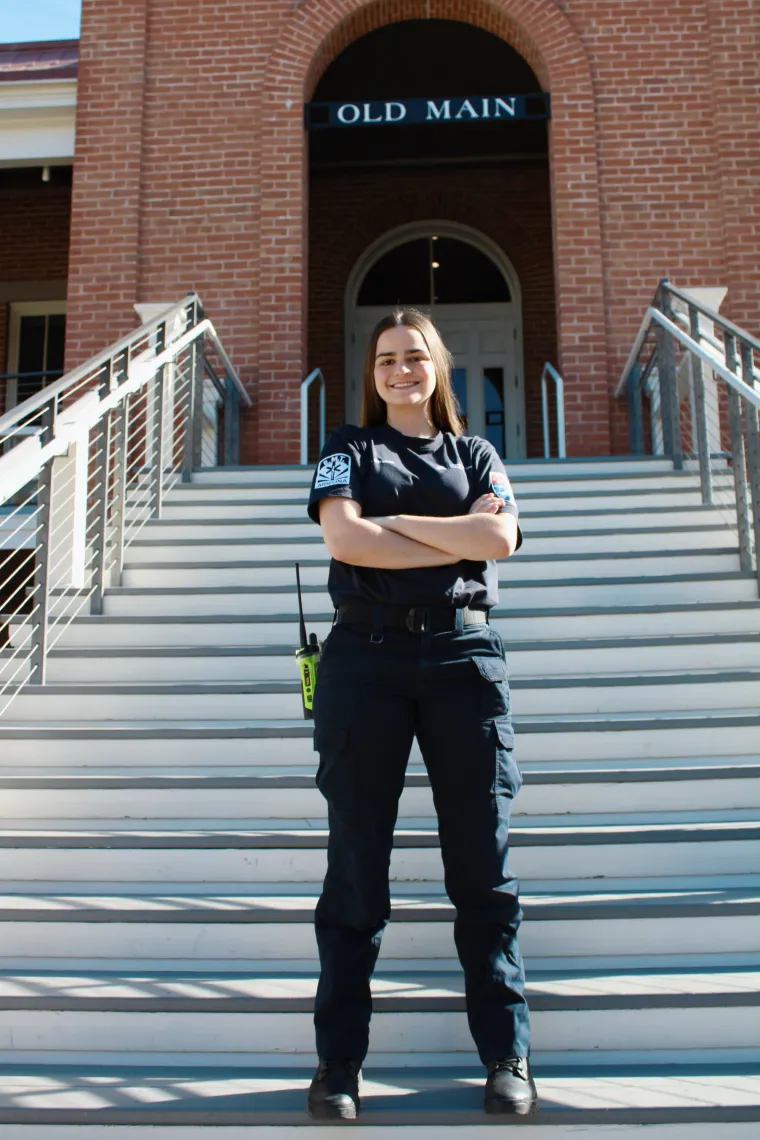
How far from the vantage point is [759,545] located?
187 inches

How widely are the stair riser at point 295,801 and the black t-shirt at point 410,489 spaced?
1.17m

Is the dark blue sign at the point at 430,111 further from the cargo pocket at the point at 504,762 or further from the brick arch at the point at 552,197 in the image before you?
the cargo pocket at the point at 504,762

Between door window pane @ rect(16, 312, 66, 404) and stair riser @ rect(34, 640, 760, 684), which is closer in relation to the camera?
stair riser @ rect(34, 640, 760, 684)

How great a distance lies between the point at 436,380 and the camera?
259 cm

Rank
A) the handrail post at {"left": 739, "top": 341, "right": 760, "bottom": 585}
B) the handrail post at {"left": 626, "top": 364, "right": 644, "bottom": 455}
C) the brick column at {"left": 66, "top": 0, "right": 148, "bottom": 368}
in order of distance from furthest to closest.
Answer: the brick column at {"left": 66, "top": 0, "right": 148, "bottom": 368}
the handrail post at {"left": 626, "top": 364, "right": 644, "bottom": 455}
the handrail post at {"left": 739, "top": 341, "right": 760, "bottom": 585}

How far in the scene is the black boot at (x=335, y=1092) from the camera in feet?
7.08

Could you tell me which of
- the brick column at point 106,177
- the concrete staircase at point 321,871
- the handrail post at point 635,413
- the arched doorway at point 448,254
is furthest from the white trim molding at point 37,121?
the concrete staircase at point 321,871

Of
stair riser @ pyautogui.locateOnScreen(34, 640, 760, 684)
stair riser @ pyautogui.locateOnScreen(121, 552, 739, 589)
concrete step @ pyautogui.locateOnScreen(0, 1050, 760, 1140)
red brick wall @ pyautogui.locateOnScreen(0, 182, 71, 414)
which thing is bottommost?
concrete step @ pyautogui.locateOnScreen(0, 1050, 760, 1140)

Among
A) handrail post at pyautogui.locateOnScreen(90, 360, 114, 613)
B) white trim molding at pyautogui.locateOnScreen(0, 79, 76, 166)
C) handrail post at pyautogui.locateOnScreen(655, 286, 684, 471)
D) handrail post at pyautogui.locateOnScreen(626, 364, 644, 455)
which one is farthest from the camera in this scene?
white trim molding at pyautogui.locateOnScreen(0, 79, 76, 166)

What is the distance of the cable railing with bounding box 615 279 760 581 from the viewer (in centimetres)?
487

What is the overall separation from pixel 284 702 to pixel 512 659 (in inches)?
36.3

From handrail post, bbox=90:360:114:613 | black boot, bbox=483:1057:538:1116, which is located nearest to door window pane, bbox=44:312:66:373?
handrail post, bbox=90:360:114:613

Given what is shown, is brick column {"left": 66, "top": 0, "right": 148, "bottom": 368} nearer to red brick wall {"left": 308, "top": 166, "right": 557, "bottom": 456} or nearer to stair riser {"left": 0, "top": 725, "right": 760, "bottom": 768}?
red brick wall {"left": 308, "top": 166, "right": 557, "bottom": 456}

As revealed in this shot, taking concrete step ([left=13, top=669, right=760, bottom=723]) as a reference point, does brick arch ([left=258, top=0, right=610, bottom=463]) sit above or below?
above
